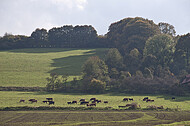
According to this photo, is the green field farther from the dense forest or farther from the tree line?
the tree line

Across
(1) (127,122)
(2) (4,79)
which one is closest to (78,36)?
(2) (4,79)

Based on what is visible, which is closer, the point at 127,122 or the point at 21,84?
the point at 127,122

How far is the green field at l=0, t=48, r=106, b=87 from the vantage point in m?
83.9

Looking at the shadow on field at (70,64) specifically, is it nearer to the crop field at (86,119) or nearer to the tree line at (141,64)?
the tree line at (141,64)

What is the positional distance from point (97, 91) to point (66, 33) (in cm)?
9991

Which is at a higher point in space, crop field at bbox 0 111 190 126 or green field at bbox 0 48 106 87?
green field at bbox 0 48 106 87

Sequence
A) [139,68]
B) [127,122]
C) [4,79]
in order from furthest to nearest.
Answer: [139,68], [4,79], [127,122]

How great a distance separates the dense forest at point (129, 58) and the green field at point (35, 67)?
9646 mm

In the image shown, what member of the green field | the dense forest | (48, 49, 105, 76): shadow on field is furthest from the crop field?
(48, 49, 105, 76): shadow on field

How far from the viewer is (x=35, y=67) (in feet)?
346

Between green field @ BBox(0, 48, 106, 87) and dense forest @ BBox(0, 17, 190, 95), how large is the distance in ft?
31.6

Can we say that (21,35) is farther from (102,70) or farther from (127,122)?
(127,122)

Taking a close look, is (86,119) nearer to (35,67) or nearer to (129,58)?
(129,58)

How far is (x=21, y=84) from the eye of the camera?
79000mm
